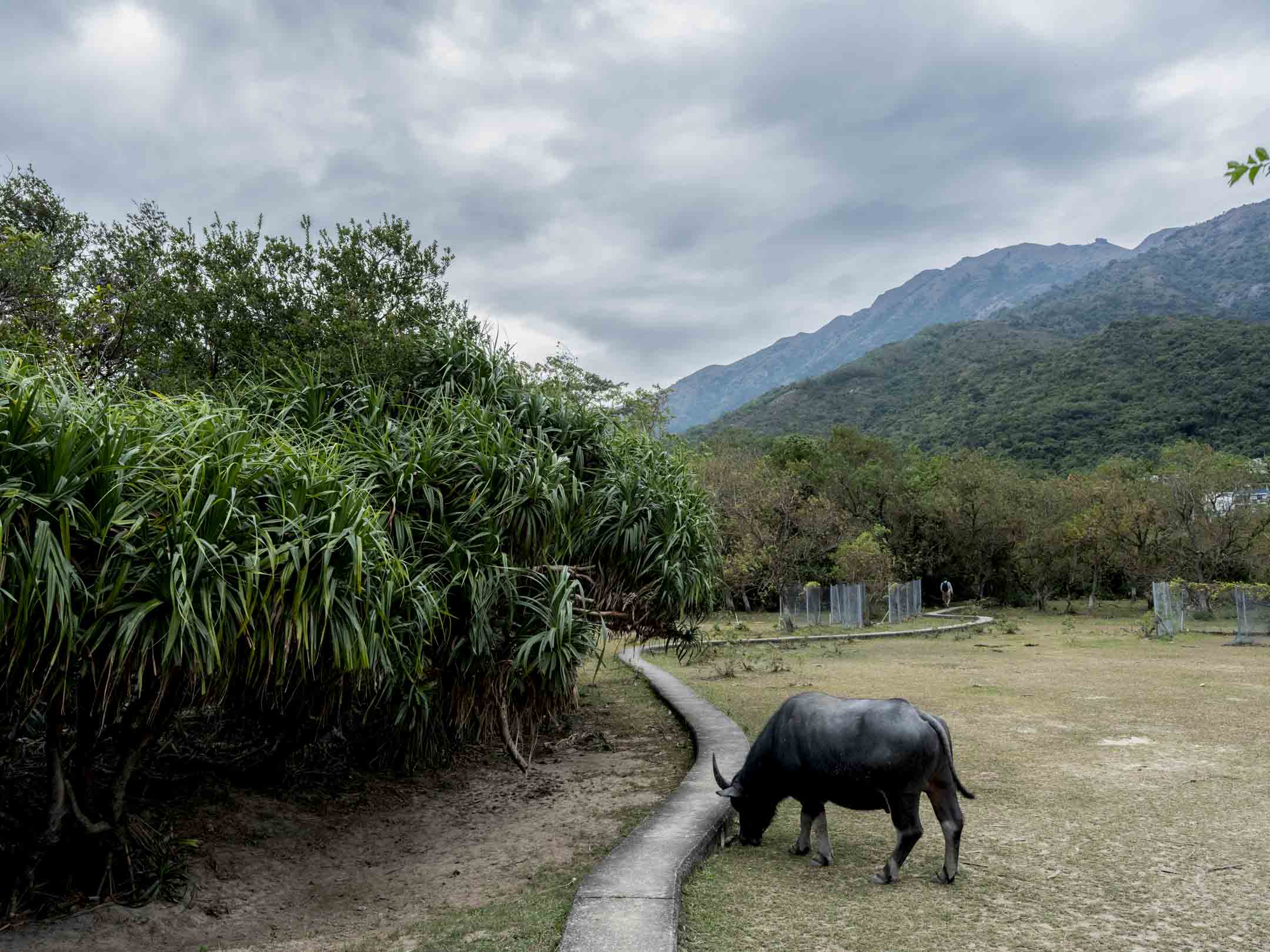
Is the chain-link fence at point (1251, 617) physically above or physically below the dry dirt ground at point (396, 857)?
above

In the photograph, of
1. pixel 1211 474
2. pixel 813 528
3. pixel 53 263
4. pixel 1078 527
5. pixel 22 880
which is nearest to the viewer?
pixel 22 880

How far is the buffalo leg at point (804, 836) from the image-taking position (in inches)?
194

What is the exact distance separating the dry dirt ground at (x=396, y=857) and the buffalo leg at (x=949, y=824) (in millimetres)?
2023

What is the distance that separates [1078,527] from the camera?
2831 cm

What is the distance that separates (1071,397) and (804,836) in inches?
2135

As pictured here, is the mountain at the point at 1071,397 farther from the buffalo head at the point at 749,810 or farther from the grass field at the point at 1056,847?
the buffalo head at the point at 749,810

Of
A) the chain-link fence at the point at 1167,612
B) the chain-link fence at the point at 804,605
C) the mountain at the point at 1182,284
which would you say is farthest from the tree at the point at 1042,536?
the mountain at the point at 1182,284

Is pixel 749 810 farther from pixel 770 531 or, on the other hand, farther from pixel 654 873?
pixel 770 531

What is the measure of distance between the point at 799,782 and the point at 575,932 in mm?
1591

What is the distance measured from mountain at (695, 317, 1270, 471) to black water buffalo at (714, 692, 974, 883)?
43.5 metres

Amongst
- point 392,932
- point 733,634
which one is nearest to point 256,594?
point 392,932

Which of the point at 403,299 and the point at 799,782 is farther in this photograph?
the point at 403,299

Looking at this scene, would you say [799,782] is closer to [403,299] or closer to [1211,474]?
[403,299]

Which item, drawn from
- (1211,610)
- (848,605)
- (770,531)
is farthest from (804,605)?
(1211,610)
